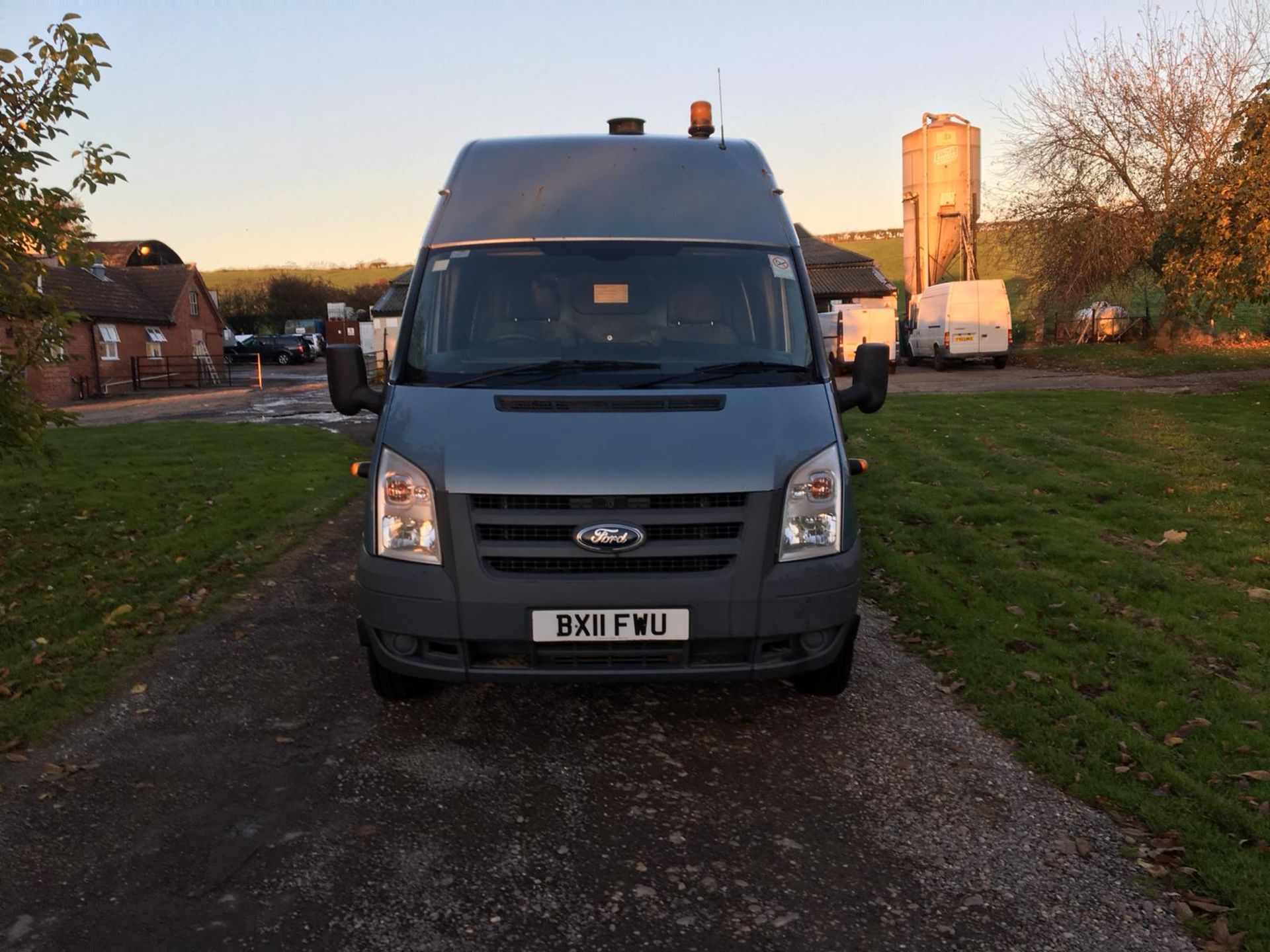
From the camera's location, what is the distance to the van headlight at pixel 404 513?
4082 mm

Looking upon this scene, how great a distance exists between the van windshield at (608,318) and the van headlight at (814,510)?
549 millimetres

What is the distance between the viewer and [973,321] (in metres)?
32.3

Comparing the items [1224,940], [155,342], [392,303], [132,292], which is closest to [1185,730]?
[1224,940]

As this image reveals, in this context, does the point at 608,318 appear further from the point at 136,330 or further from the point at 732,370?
the point at 136,330

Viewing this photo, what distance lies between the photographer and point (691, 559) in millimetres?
4051

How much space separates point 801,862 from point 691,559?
1194 millimetres

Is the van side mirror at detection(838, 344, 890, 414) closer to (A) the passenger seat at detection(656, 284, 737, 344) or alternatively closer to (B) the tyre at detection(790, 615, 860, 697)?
(A) the passenger seat at detection(656, 284, 737, 344)

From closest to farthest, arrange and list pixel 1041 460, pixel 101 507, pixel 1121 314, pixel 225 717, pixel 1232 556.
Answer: pixel 225 717 < pixel 1232 556 < pixel 101 507 < pixel 1041 460 < pixel 1121 314

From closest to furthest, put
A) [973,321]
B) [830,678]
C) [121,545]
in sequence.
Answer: [830,678]
[121,545]
[973,321]

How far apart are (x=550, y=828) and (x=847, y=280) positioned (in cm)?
5307

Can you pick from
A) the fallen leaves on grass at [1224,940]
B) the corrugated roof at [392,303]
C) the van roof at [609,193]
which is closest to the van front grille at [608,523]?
the van roof at [609,193]

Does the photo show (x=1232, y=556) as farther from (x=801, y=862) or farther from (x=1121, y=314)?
(x=1121, y=314)

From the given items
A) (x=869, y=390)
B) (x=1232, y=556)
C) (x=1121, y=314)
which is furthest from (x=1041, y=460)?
(x=1121, y=314)

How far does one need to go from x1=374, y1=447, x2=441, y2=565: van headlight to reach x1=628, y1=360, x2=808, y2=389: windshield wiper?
3.61ft
